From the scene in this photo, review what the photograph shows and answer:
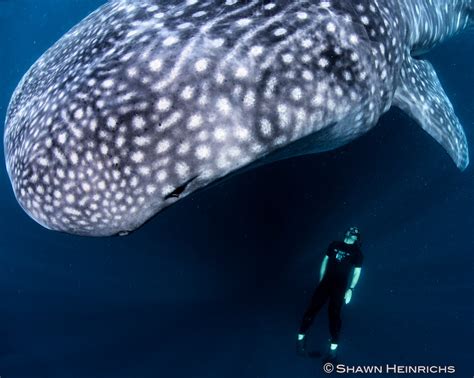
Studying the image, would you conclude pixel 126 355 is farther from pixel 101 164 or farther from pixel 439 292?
pixel 101 164

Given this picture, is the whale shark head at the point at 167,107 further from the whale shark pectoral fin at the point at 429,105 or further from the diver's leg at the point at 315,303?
the diver's leg at the point at 315,303

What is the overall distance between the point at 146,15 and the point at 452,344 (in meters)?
29.4

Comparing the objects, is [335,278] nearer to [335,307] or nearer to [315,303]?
[335,307]

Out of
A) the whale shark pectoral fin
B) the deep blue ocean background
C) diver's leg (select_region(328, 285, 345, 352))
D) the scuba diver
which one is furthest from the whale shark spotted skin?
the deep blue ocean background

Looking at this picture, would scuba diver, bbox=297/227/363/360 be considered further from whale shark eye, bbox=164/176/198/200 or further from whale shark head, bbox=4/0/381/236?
whale shark eye, bbox=164/176/198/200

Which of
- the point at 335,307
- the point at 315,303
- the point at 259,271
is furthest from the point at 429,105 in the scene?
the point at 259,271

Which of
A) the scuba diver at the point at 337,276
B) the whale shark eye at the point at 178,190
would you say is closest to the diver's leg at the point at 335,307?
the scuba diver at the point at 337,276

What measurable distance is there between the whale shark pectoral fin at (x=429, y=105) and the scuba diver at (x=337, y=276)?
4962mm

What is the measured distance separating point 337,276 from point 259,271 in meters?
7.06

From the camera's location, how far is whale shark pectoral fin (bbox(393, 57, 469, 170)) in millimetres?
4371

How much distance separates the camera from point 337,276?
10836 millimetres

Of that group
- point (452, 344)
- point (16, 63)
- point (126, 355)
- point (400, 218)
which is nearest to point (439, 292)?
point (452, 344)

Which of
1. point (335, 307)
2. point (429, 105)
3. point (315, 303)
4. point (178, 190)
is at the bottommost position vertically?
point (335, 307)

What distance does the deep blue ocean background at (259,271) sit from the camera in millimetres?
13781
